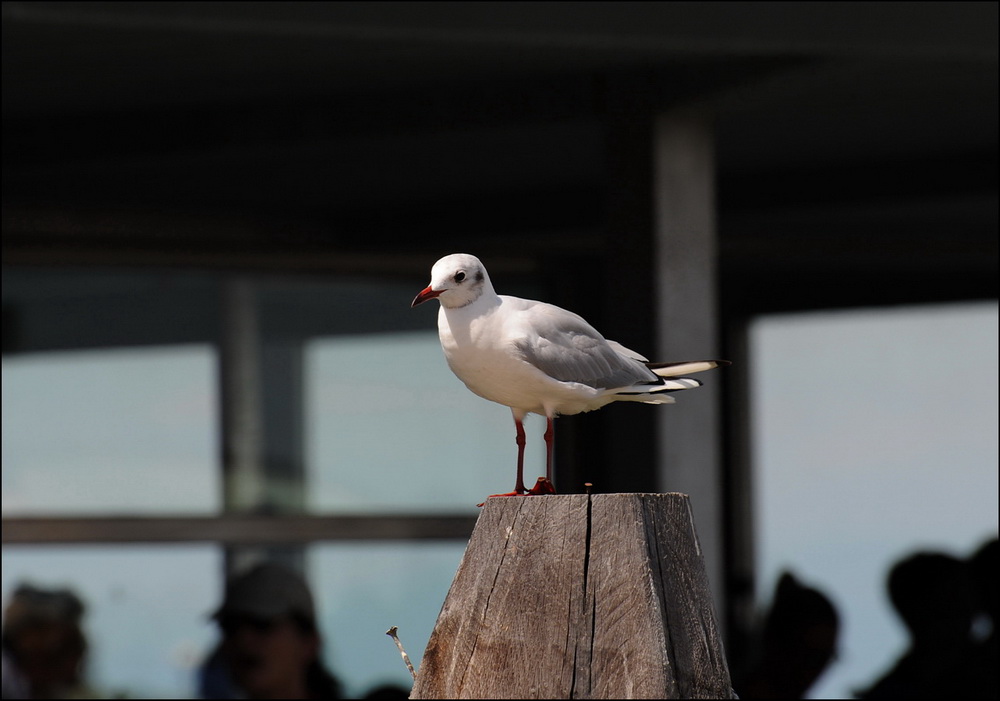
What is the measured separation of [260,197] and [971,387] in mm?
3412

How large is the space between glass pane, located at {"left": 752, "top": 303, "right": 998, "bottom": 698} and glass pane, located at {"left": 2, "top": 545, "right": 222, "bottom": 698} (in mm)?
2754

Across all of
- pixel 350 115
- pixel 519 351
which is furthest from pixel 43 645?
pixel 519 351

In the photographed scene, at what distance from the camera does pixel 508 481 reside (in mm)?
6660

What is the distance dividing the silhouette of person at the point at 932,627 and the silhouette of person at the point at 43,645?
308 cm

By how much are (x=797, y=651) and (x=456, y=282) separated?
421cm

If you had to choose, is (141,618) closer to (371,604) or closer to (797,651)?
(371,604)

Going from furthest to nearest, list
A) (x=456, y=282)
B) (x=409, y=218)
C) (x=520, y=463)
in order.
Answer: (x=409, y=218)
(x=520, y=463)
(x=456, y=282)

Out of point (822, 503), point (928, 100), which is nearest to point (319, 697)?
point (822, 503)

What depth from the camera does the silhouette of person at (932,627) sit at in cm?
518

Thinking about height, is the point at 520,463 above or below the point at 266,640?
above

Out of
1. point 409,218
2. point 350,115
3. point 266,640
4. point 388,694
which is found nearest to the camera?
point 350,115

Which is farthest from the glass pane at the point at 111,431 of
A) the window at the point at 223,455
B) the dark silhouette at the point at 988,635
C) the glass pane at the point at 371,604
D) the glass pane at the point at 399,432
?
the dark silhouette at the point at 988,635

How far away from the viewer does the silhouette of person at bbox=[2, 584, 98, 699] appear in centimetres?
582

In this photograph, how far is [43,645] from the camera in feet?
19.6
